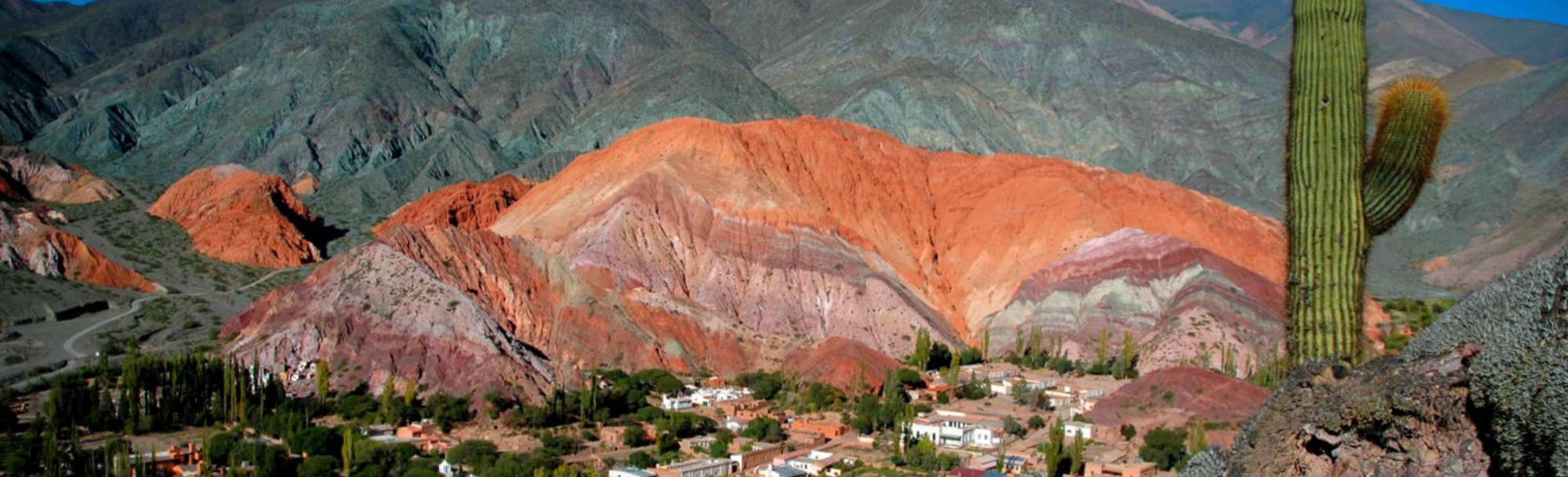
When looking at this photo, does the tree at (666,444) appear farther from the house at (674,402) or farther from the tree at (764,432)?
the house at (674,402)

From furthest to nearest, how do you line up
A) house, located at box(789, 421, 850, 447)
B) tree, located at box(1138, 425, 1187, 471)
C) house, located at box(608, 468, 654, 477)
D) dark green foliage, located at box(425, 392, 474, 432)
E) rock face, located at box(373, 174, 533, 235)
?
rock face, located at box(373, 174, 533, 235) → dark green foliage, located at box(425, 392, 474, 432) → house, located at box(789, 421, 850, 447) → tree, located at box(1138, 425, 1187, 471) → house, located at box(608, 468, 654, 477)

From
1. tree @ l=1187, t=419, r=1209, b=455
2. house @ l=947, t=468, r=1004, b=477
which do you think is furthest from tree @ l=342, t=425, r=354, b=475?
tree @ l=1187, t=419, r=1209, b=455

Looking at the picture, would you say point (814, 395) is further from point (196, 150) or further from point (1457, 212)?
point (196, 150)

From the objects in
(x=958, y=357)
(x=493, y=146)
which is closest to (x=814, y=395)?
(x=958, y=357)

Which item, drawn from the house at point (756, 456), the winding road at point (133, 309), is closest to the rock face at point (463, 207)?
the winding road at point (133, 309)

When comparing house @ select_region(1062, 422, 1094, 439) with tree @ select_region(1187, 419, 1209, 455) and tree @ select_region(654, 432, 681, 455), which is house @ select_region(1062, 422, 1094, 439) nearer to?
tree @ select_region(1187, 419, 1209, 455)

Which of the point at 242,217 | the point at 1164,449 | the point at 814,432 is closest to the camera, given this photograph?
the point at 1164,449

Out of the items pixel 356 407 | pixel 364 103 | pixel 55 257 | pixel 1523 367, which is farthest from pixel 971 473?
pixel 364 103

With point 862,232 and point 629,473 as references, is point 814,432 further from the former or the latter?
point 862,232
